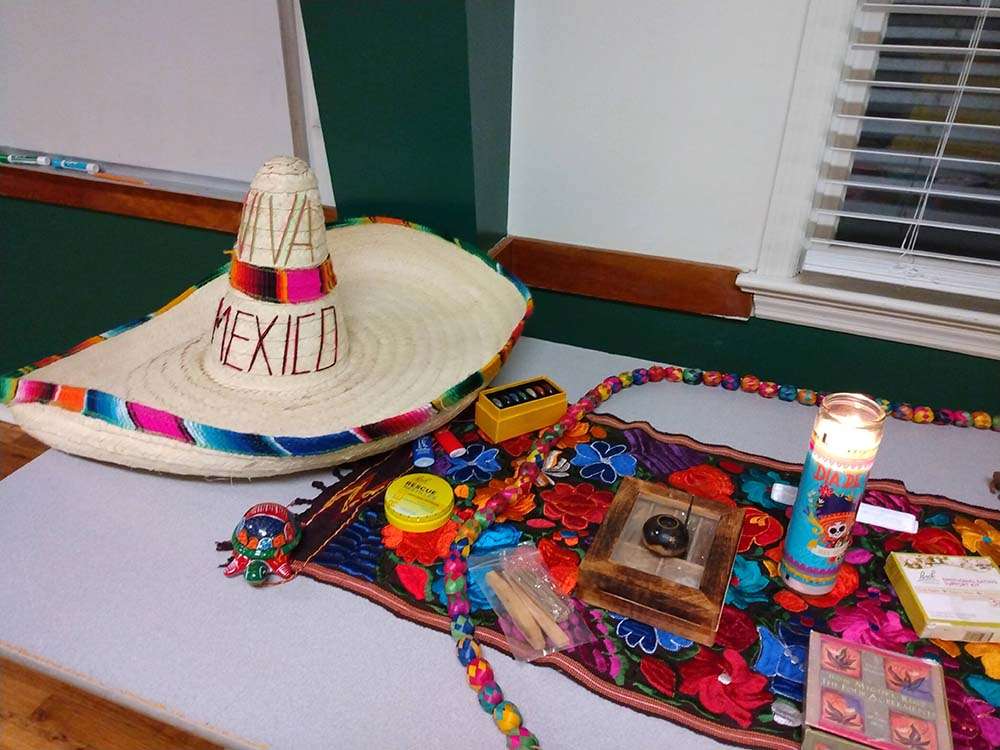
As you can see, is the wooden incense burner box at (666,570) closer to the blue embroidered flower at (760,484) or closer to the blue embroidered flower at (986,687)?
the blue embroidered flower at (760,484)

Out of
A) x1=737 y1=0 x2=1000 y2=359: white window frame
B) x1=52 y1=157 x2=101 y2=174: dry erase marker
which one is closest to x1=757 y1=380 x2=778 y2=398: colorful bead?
x1=737 y1=0 x2=1000 y2=359: white window frame

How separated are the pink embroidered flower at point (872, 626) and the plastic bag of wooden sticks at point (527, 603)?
0.25m

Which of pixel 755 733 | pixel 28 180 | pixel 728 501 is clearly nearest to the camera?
pixel 755 733

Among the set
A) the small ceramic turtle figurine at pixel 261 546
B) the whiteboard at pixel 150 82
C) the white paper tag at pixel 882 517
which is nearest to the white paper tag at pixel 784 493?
the white paper tag at pixel 882 517

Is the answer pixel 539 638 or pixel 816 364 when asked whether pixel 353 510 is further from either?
pixel 816 364

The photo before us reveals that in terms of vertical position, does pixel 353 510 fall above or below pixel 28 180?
below

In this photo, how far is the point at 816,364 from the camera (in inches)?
48.9

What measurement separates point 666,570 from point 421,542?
26 centimetres

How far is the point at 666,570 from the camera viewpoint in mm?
742

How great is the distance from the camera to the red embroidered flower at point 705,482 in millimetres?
909

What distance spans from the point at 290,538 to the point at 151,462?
0.18m

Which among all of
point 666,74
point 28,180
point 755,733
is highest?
point 666,74

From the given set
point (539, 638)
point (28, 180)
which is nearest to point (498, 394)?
point (539, 638)

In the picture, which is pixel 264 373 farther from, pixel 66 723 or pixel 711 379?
pixel 66 723
